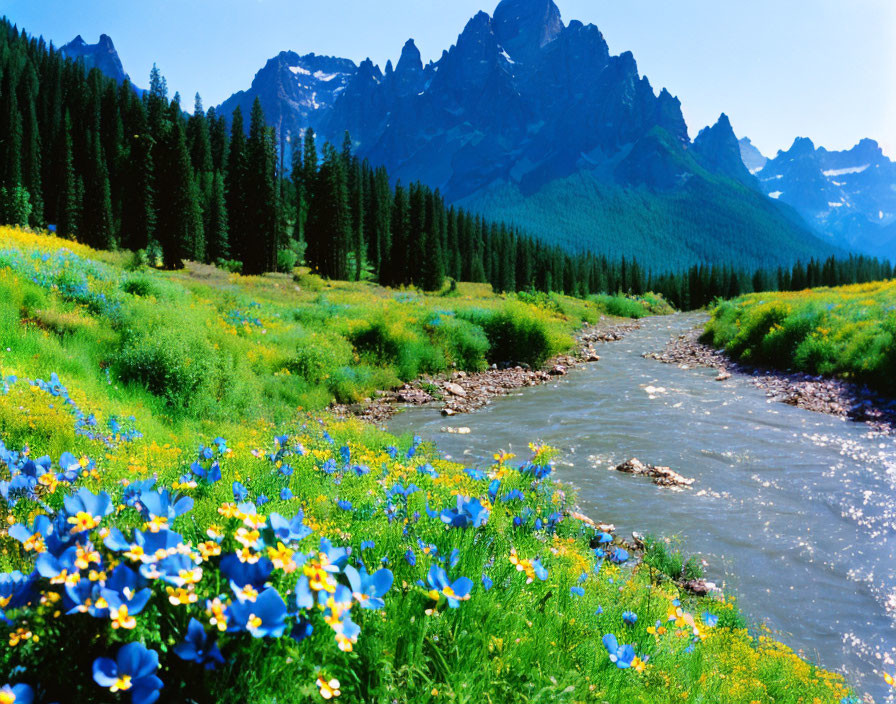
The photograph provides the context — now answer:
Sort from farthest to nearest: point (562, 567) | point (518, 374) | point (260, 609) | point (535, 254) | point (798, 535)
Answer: point (535, 254), point (518, 374), point (798, 535), point (562, 567), point (260, 609)

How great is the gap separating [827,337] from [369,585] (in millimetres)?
18891

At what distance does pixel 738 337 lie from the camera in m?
20.8

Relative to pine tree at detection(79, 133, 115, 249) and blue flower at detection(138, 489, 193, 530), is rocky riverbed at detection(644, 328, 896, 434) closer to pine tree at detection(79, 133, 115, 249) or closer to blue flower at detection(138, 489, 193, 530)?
blue flower at detection(138, 489, 193, 530)

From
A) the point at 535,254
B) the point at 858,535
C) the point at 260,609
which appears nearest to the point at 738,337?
the point at 858,535

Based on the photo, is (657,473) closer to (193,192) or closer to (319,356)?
(319,356)

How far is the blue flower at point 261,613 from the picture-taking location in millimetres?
1306

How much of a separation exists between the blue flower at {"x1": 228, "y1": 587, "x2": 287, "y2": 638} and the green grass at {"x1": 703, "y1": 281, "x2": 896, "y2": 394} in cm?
1608

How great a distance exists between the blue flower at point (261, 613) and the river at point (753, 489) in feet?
16.1

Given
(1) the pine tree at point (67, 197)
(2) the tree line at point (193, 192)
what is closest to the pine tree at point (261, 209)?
(2) the tree line at point (193, 192)

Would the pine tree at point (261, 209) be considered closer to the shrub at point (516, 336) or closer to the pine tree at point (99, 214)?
the pine tree at point (99, 214)

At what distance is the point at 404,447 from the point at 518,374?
32.0 ft

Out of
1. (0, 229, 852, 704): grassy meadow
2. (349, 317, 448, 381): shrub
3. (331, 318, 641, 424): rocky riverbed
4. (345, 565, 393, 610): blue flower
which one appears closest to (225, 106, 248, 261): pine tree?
(349, 317, 448, 381): shrub

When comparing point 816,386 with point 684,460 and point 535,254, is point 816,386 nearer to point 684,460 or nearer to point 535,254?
point 684,460

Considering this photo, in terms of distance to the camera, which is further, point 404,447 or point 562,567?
point 404,447
